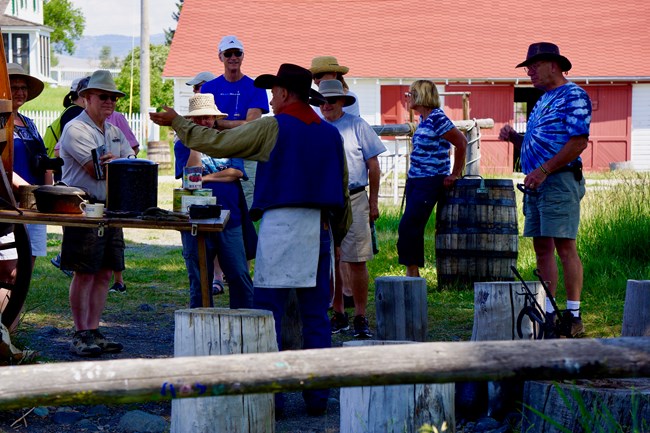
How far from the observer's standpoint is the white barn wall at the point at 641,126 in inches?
1171

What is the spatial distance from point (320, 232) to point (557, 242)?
2.27 meters

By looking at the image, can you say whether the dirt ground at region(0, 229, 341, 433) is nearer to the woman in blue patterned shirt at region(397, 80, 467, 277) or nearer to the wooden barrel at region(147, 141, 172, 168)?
the woman in blue patterned shirt at region(397, 80, 467, 277)

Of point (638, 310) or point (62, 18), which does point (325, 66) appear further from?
point (62, 18)

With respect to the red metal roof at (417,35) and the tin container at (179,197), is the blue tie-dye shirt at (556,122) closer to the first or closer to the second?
the tin container at (179,197)

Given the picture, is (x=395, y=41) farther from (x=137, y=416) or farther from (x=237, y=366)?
(x=237, y=366)

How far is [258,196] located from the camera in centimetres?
579

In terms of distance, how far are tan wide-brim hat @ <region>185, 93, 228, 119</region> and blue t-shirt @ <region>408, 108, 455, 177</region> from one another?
6.27 ft

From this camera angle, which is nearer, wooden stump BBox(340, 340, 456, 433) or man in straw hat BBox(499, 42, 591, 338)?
wooden stump BBox(340, 340, 456, 433)

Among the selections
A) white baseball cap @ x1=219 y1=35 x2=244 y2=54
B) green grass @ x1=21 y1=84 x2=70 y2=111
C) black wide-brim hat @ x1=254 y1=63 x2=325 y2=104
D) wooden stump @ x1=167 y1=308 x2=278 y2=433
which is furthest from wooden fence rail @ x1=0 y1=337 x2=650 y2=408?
green grass @ x1=21 y1=84 x2=70 y2=111

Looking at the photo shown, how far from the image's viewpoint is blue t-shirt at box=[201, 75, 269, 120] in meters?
9.18

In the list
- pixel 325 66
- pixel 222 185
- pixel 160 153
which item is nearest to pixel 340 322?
pixel 222 185

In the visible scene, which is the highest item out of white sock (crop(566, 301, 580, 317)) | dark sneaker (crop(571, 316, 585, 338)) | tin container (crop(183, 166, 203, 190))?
tin container (crop(183, 166, 203, 190))

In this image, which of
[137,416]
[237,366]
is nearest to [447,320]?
[137,416]

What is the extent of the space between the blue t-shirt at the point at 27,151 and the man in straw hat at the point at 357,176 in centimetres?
205
